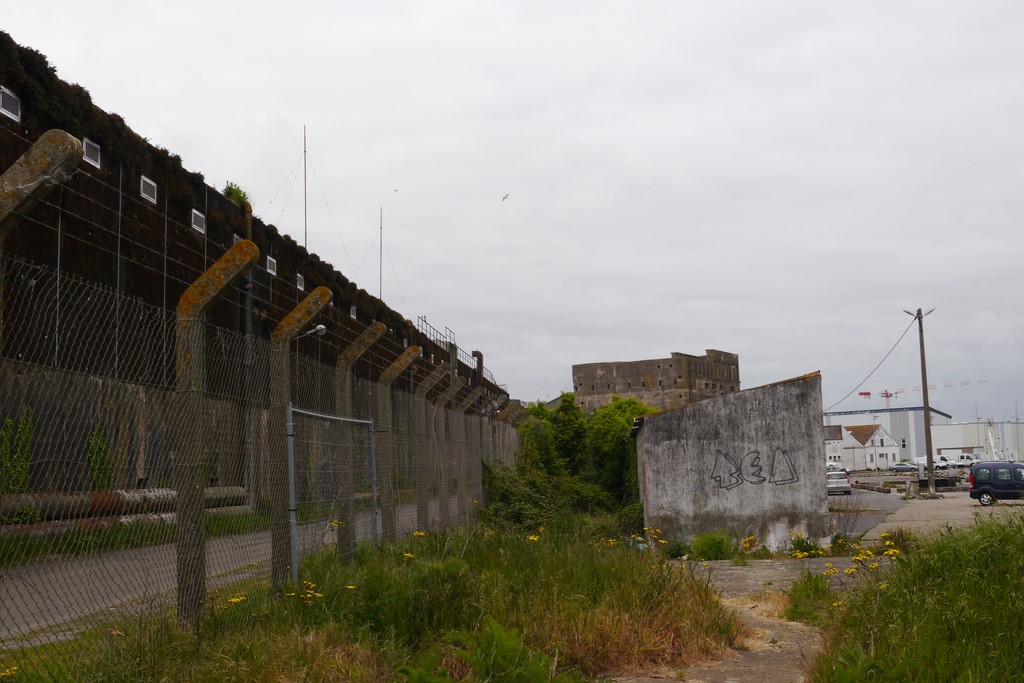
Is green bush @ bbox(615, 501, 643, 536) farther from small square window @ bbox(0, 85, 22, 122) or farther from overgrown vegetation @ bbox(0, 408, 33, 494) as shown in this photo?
overgrown vegetation @ bbox(0, 408, 33, 494)

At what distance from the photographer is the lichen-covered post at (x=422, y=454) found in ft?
34.9

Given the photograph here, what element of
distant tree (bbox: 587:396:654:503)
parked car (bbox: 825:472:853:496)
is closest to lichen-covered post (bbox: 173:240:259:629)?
distant tree (bbox: 587:396:654:503)

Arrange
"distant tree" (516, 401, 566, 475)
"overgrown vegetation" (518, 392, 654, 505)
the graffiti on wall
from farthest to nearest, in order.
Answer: "distant tree" (516, 401, 566, 475), "overgrown vegetation" (518, 392, 654, 505), the graffiti on wall

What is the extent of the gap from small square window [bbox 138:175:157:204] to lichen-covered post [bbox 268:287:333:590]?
47.5ft

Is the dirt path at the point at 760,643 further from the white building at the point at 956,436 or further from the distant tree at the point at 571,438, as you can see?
the white building at the point at 956,436

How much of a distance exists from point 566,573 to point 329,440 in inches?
84.2

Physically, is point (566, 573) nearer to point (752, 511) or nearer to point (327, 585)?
point (327, 585)

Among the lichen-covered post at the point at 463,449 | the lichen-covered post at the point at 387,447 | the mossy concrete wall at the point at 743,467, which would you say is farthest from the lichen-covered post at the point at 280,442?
the mossy concrete wall at the point at 743,467

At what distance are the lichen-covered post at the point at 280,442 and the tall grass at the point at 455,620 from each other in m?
0.23

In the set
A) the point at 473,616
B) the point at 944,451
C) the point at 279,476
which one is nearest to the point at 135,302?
the point at 279,476

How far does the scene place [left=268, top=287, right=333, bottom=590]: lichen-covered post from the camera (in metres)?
6.52

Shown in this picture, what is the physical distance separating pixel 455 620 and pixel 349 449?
2.35 meters

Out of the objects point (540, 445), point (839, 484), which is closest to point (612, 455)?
point (540, 445)

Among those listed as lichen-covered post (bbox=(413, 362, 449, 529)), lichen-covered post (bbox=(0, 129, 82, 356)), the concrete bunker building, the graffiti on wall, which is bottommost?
the graffiti on wall
